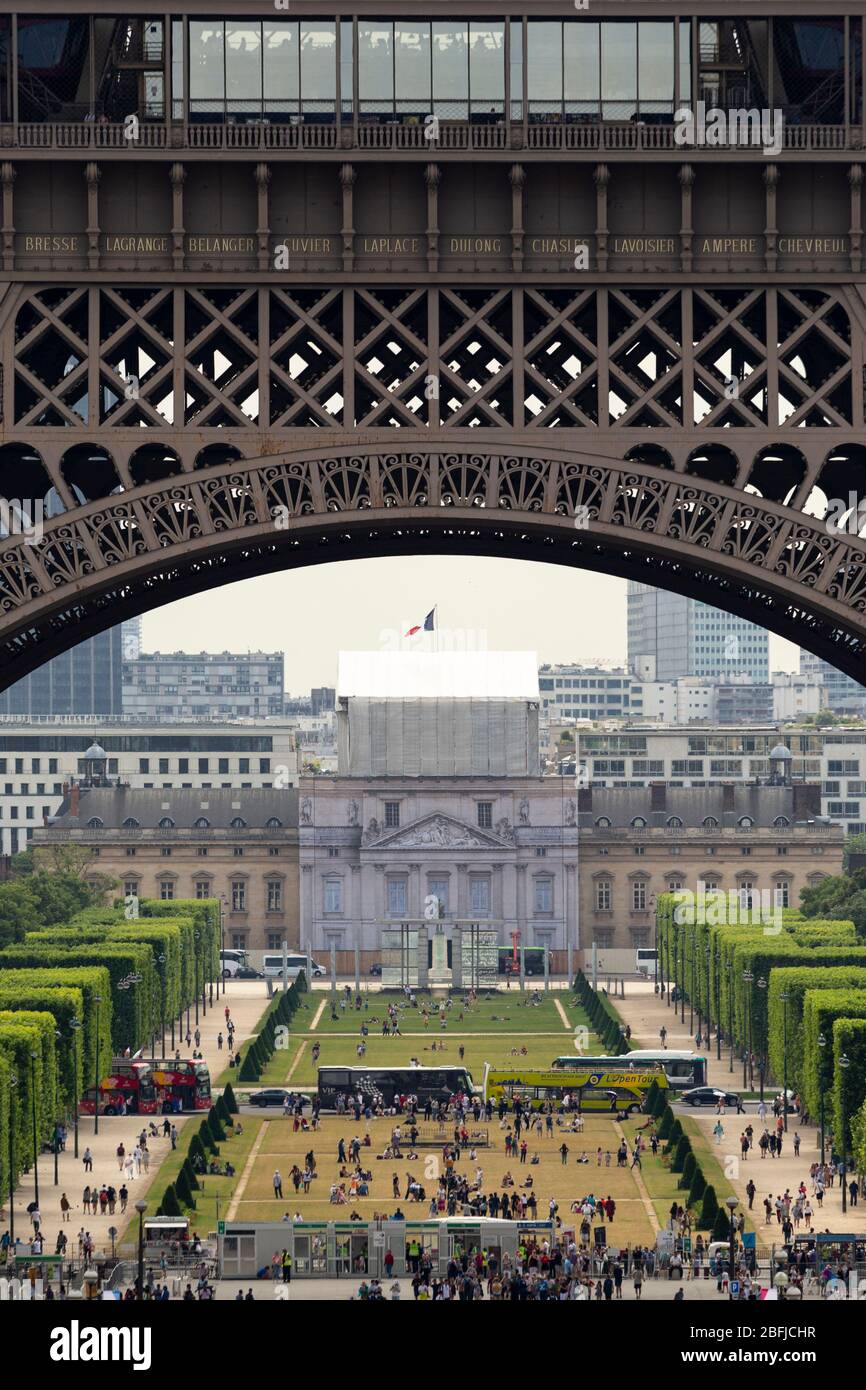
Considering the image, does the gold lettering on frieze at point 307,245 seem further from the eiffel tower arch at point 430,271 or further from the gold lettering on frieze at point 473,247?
the gold lettering on frieze at point 473,247

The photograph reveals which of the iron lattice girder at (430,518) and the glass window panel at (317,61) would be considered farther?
the glass window panel at (317,61)

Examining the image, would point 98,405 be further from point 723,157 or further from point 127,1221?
point 127,1221

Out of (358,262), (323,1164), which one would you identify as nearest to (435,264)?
(358,262)

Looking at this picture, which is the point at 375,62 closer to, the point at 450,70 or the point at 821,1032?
the point at 450,70

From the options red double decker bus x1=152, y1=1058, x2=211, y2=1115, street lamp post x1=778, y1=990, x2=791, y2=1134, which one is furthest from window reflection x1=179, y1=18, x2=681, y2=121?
red double decker bus x1=152, y1=1058, x2=211, y2=1115

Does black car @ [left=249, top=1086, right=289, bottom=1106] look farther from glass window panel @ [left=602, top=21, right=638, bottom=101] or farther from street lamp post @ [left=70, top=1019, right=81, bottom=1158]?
glass window panel @ [left=602, top=21, right=638, bottom=101]

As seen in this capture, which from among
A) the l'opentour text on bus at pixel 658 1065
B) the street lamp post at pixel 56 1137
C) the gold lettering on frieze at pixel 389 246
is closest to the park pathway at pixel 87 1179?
the street lamp post at pixel 56 1137
